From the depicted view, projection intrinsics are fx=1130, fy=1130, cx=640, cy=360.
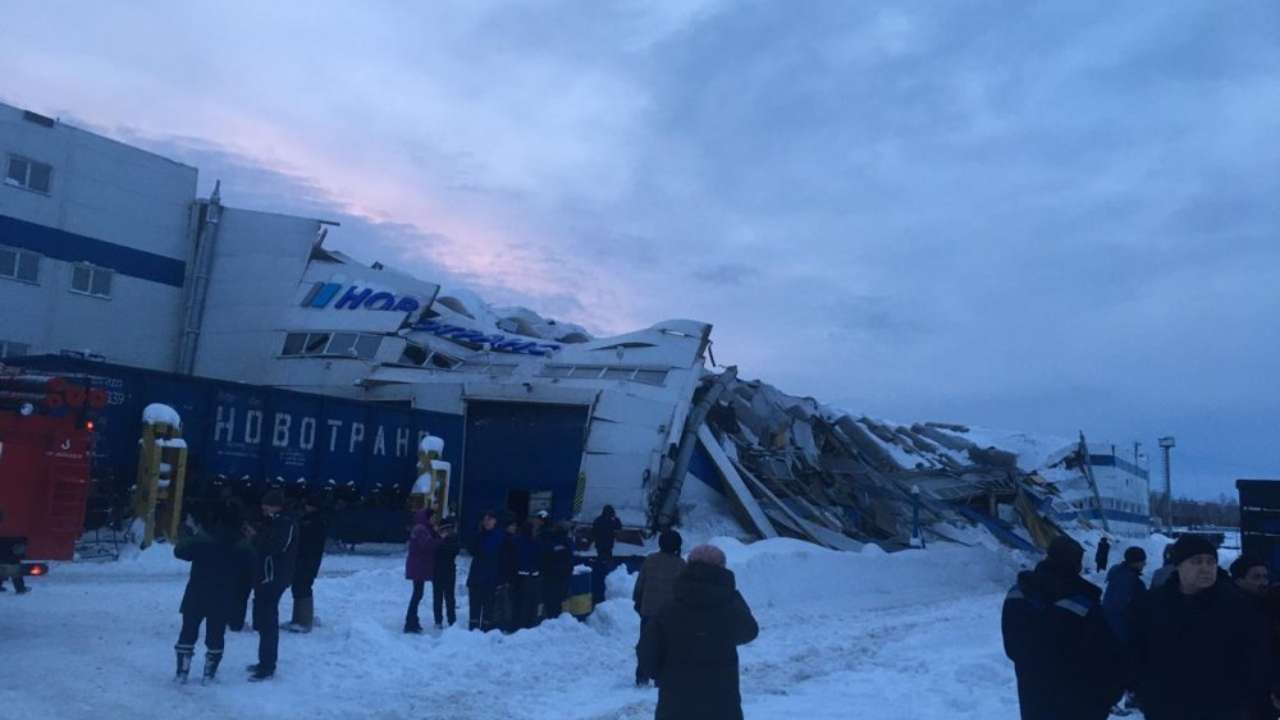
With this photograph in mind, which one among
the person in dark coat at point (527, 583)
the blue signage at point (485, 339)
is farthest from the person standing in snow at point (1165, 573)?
the blue signage at point (485, 339)

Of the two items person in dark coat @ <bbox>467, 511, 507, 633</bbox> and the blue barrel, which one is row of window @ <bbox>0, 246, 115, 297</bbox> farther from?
person in dark coat @ <bbox>467, 511, 507, 633</bbox>

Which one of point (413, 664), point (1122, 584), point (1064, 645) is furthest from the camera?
point (413, 664)

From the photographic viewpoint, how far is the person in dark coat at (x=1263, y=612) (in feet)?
17.5

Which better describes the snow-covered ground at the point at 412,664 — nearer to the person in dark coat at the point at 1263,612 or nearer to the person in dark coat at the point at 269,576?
the person in dark coat at the point at 269,576

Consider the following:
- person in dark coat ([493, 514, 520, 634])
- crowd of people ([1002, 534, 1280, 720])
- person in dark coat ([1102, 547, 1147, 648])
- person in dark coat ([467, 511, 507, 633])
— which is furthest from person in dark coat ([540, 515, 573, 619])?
crowd of people ([1002, 534, 1280, 720])

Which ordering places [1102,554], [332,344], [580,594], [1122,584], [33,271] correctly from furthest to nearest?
1. [1102,554]
2. [332,344]
3. [33,271]
4. [580,594]
5. [1122,584]

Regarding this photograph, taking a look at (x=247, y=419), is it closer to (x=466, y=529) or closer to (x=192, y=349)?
(x=466, y=529)

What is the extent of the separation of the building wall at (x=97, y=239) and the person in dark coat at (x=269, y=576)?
73.6 feet

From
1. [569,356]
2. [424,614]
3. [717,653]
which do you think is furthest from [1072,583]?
[569,356]

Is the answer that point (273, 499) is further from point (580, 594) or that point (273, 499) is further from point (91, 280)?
point (91, 280)

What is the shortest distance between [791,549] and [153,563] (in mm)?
11647

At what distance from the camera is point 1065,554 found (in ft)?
16.6

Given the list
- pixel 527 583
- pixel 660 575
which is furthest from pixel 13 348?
pixel 660 575

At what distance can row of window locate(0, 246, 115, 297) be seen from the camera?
28625 millimetres
